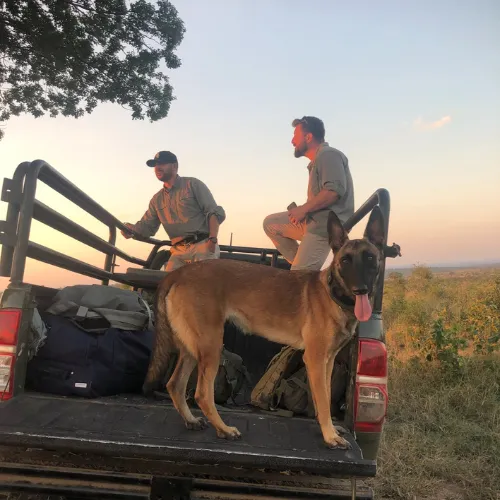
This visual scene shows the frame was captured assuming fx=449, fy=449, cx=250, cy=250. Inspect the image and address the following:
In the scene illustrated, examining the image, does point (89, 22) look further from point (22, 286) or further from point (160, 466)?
point (160, 466)

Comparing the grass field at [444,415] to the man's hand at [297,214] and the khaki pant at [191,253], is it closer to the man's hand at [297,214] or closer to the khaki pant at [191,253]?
the man's hand at [297,214]

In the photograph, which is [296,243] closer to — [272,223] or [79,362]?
[272,223]

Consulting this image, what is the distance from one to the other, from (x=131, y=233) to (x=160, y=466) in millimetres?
3367

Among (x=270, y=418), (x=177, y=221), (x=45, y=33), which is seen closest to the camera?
(x=270, y=418)

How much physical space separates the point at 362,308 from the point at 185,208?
9.78 ft

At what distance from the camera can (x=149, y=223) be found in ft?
16.9

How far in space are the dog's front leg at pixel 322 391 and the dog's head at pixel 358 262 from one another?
14.1 inches

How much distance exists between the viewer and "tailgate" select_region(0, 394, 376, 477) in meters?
1.90

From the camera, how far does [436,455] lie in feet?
12.6

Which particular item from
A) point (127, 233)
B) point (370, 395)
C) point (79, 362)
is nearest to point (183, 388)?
point (79, 362)

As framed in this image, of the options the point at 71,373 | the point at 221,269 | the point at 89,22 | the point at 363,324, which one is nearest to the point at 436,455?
the point at 363,324

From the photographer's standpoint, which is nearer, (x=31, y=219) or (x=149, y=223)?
(x=31, y=219)

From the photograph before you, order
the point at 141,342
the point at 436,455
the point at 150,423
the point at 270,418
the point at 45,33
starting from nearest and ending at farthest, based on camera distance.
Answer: the point at 150,423
the point at 270,418
the point at 141,342
the point at 436,455
the point at 45,33

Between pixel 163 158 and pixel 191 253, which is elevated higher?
pixel 163 158
